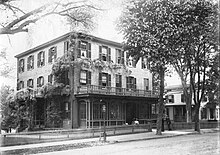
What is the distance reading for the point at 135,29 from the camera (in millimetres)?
9484

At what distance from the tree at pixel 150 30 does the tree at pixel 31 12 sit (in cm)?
143

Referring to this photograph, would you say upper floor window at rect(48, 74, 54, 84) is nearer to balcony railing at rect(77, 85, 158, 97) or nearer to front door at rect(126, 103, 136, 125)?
balcony railing at rect(77, 85, 158, 97)

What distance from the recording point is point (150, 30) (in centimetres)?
955

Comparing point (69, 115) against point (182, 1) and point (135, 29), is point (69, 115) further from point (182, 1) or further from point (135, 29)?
point (182, 1)

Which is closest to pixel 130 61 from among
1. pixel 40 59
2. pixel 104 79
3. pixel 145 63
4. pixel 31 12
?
pixel 145 63

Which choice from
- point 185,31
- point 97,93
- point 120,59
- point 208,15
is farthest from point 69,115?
point 208,15

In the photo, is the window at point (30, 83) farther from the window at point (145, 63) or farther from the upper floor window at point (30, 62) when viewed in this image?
the window at point (145, 63)

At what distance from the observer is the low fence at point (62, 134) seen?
7523mm

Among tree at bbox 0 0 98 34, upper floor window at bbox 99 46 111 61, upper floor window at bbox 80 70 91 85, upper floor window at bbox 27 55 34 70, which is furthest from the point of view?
upper floor window at bbox 80 70 91 85

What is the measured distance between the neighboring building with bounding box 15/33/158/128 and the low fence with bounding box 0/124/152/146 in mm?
274

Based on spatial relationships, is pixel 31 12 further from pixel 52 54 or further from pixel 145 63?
pixel 145 63

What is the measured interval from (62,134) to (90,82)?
87.4 inches

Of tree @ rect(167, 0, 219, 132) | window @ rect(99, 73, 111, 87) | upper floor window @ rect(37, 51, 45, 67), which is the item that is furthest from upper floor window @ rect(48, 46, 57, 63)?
tree @ rect(167, 0, 219, 132)

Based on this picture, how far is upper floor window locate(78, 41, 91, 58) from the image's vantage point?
8.04 m
